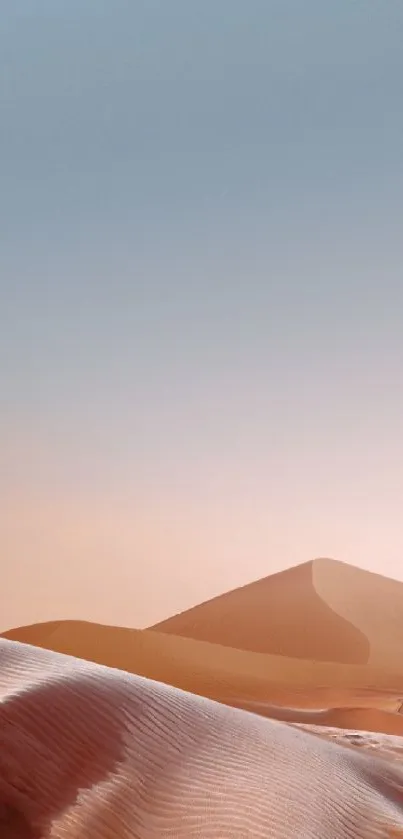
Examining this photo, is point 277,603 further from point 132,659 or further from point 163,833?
point 163,833

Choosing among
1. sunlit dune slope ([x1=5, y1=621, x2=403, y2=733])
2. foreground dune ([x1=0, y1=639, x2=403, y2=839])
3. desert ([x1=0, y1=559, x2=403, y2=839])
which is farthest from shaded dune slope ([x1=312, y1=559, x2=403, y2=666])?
foreground dune ([x1=0, y1=639, x2=403, y2=839])

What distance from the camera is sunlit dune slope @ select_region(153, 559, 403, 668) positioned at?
110 ft

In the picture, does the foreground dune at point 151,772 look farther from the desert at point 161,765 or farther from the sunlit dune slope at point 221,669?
the sunlit dune slope at point 221,669

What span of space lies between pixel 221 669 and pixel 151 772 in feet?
61.0

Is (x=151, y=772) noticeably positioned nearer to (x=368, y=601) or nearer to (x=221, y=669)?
(x=221, y=669)

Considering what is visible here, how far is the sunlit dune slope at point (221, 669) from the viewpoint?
60.2 ft

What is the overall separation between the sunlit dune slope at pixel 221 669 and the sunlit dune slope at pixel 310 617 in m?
5.17

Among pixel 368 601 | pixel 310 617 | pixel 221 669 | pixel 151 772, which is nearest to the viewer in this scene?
pixel 151 772

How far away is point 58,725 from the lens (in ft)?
18.3

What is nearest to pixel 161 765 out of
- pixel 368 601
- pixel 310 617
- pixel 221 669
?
pixel 221 669

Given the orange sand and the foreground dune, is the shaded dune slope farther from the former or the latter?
the foreground dune

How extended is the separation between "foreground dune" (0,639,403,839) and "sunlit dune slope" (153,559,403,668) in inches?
1046

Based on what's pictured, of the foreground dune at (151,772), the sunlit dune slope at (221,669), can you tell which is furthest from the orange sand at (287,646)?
the foreground dune at (151,772)

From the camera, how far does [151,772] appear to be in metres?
5.55
